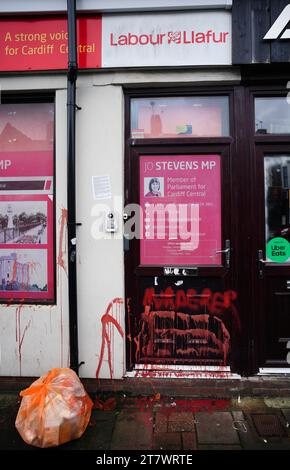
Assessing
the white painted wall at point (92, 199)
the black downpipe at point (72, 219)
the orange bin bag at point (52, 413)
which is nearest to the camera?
the orange bin bag at point (52, 413)

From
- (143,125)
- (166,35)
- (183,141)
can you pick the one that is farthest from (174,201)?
(166,35)

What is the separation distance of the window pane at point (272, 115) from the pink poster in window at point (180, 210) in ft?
2.11

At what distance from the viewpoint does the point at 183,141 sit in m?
3.86

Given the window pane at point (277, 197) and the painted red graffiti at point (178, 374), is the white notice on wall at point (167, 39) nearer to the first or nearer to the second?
the window pane at point (277, 197)

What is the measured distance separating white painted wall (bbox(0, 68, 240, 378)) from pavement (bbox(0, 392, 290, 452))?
1.52ft

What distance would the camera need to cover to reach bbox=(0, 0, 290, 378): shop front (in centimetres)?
375

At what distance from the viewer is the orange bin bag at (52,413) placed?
2.83 metres

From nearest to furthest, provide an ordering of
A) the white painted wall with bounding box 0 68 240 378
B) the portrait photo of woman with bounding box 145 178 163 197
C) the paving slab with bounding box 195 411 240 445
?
the paving slab with bounding box 195 411 240 445 < the white painted wall with bounding box 0 68 240 378 < the portrait photo of woman with bounding box 145 178 163 197

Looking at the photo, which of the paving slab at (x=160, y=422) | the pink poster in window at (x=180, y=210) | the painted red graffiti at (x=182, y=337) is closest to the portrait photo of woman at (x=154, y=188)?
the pink poster in window at (x=180, y=210)

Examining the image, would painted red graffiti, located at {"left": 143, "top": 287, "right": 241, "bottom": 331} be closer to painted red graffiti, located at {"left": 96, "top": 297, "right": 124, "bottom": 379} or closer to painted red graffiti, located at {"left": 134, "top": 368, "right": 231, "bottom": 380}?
painted red graffiti, located at {"left": 96, "top": 297, "right": 124, "bottom": 379}

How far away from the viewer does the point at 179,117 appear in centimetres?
397

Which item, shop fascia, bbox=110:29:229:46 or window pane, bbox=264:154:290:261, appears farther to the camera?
window pane, bbox=264:154:290:261

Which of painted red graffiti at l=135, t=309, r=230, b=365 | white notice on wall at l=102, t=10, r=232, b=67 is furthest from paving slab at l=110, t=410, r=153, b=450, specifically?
white notice on wall at l=102, t=10, r=232, b=67
